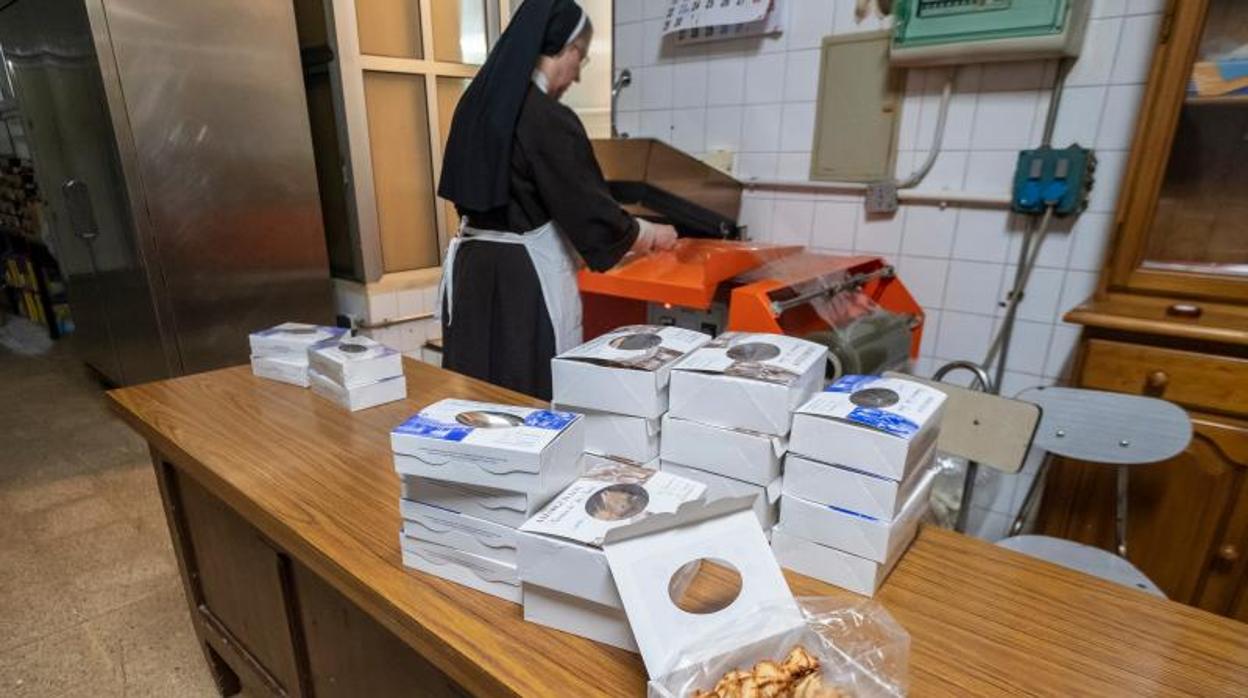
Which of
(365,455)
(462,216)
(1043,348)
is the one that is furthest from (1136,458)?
(462,216)

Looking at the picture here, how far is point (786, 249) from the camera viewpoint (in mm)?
1938

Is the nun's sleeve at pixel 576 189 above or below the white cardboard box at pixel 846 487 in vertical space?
above

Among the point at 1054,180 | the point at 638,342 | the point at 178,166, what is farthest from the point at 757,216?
the point at 178,166

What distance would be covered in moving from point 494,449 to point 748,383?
0.29m

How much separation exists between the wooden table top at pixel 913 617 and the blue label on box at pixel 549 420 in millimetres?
188

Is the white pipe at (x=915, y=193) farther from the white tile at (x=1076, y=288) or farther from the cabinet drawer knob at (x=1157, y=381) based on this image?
the cabinet drawer knob at (x=1157, y=381)

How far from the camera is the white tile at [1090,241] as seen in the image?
164cm

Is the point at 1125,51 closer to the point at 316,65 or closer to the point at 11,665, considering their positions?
the point at 316,65

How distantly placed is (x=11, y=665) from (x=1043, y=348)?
2.81m

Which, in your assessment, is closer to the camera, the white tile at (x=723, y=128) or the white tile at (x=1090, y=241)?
the white tile at (x=1090, y=241)

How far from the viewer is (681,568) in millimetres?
566

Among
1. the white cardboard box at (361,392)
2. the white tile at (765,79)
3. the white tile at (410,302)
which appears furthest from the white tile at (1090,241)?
the white tile at (410,302)

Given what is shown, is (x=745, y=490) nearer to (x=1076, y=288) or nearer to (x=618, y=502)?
(x=618, y=502)

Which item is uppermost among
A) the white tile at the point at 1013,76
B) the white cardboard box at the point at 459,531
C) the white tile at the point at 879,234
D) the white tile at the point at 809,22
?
the white tile at the point at 809,22
